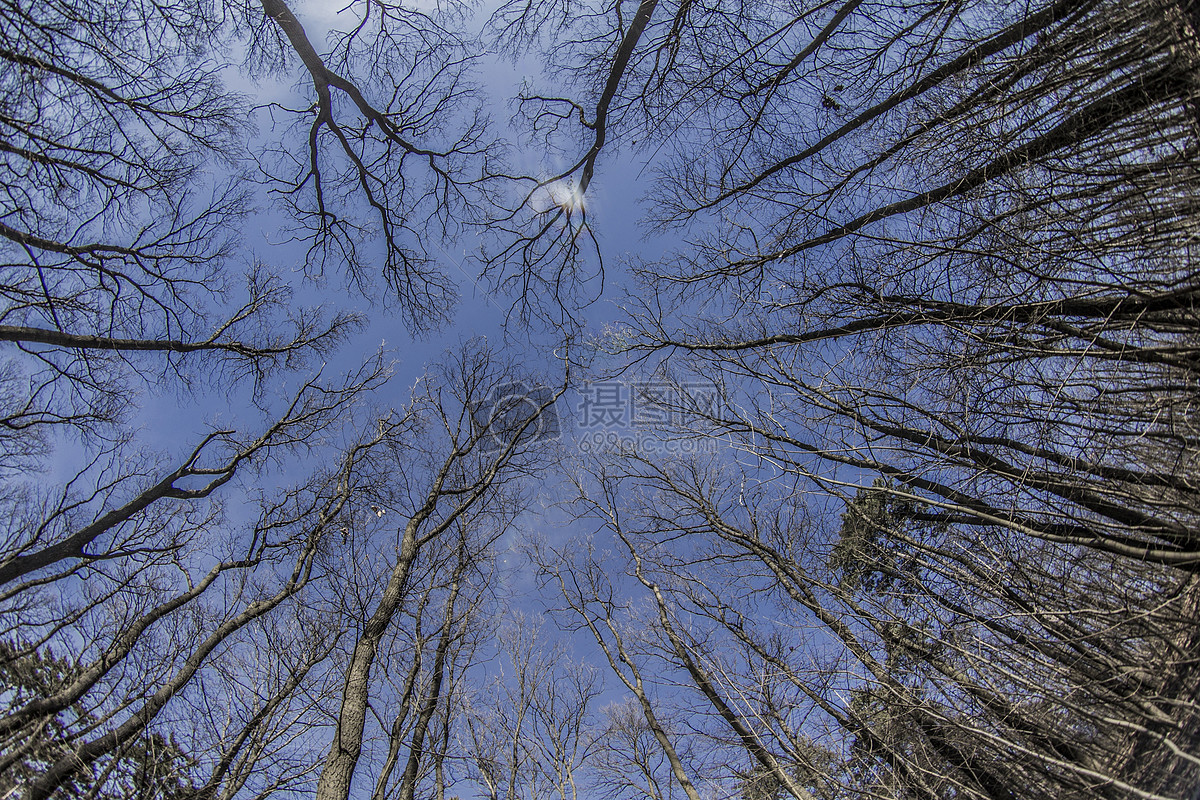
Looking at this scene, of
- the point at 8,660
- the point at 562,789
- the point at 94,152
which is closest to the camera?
the point at 94,152

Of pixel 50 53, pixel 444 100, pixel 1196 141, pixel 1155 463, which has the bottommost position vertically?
pixel 1155 463

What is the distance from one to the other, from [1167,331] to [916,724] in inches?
145

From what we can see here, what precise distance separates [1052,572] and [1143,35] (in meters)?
3.79

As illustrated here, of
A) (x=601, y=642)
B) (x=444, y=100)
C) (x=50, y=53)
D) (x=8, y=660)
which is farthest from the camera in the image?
(x=601, y=642)

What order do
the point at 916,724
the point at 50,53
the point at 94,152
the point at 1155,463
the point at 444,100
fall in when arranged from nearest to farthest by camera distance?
1. the point at 1155,463
2. the point at 50,53
3. the point at 916,724
4. the point at 94,152
5. the point at 444,100

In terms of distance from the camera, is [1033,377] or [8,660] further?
[8,660]

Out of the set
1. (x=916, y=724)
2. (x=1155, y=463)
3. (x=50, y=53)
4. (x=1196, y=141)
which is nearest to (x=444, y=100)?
(x=50, y=53)

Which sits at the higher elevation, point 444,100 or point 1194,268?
point 444,100

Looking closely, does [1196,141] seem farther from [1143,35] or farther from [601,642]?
[601,642]

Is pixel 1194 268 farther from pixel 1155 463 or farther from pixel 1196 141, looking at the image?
pixel 1155 463

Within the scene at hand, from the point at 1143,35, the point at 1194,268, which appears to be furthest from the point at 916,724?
the point at 1143,35

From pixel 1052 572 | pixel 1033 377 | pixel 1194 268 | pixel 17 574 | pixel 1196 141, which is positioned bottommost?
pixel 1052 572

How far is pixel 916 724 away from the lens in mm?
4242

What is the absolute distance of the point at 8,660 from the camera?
6.24 meters
